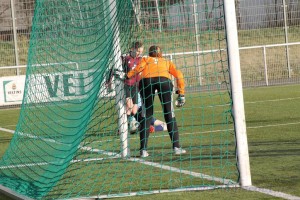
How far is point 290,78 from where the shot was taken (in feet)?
89.8

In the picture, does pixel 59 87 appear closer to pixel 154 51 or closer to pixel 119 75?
pixel 119 75

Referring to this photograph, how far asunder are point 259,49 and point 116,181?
63.8 ft

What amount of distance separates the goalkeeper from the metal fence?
562 inches

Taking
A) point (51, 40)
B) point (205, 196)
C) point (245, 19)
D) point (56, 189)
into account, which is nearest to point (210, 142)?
point (51, 40)

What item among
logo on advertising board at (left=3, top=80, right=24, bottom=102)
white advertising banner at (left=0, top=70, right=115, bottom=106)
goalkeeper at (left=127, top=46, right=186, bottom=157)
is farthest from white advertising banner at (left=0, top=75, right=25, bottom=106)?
goalkeeper at (left=127, top=46, right=186, bottom=157)

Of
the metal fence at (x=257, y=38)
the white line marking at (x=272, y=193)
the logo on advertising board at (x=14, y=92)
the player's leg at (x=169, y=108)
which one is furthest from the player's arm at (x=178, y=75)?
the metal fence at (x=257, y=38)

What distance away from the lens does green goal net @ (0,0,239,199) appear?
8.70 m

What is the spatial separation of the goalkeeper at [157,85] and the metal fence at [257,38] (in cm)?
1426

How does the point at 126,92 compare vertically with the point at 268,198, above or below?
above

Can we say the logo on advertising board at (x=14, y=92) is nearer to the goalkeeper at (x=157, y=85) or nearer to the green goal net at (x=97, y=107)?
the green goal net at (x=97, y=107)

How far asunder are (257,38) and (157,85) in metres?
16.4

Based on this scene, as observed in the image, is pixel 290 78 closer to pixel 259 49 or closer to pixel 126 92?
pixel 259 49

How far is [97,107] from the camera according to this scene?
959 cm

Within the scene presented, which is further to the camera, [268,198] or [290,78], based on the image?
[290,78]
